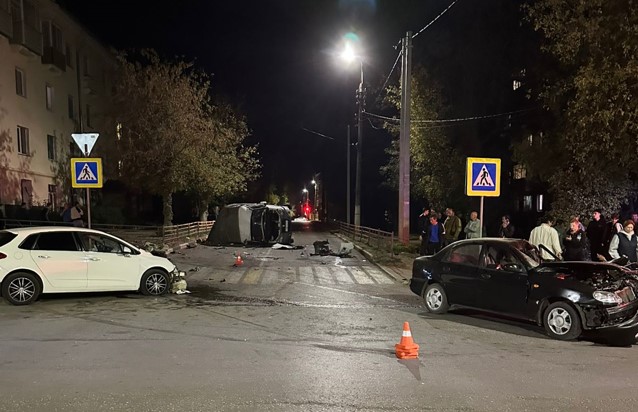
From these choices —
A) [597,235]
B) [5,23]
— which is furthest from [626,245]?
[5,23]

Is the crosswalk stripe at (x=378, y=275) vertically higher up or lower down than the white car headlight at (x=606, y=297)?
lower down

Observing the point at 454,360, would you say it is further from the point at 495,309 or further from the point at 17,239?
the point at 17,239

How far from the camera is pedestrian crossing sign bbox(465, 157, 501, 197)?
1116 centimetres

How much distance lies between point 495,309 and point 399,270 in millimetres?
7120

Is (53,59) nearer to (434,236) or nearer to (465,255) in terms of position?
(434,236)

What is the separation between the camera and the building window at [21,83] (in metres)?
24.6

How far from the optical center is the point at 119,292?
427 inches

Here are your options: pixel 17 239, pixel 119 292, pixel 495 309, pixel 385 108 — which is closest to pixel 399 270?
pixel 495 309

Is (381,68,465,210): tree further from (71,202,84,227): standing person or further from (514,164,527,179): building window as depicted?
(71,202,84,227): standing person

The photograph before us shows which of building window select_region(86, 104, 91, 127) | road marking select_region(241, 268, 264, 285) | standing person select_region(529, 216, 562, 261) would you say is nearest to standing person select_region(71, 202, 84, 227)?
road marking select_region(241, 268, 264, 285)

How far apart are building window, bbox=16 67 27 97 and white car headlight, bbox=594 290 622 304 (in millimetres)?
26336

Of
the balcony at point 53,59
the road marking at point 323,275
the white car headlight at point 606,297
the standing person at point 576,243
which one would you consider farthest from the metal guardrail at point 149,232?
the white car headlight at point 606,297

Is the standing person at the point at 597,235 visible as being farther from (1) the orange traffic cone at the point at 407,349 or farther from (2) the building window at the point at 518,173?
(2) the building window at the point at 518,173

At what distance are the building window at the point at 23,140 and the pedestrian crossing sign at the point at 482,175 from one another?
22.2m
